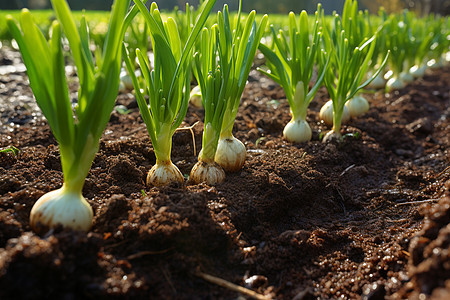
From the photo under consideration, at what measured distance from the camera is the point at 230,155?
6.00ft

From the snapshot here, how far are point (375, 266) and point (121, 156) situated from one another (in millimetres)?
1193

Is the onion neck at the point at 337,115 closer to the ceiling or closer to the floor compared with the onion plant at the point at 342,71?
closer to the floor

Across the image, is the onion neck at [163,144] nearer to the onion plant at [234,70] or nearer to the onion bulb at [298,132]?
the onion plant at [234,70]

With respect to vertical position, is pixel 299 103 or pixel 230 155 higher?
pixel 299 103

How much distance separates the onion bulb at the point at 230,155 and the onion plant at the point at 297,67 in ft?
2.06

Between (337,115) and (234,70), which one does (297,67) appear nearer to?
(337,115)

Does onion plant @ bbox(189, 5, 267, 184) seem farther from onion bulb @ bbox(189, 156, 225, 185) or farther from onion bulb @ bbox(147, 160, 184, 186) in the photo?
onion bulb @ bbox(147, 160, 184, 186)

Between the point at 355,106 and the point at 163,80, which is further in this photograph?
the point at 355,106

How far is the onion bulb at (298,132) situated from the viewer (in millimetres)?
2377

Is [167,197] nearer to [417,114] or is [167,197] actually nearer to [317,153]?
[317,153]

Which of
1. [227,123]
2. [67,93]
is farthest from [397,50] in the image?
[67,93]

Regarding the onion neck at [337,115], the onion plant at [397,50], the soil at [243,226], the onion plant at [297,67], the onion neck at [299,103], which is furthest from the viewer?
the onion plant at [397,50]

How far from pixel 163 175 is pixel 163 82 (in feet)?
1.29

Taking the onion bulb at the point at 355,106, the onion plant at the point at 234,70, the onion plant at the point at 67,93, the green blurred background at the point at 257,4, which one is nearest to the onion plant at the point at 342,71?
the onion bulb at the point at 355,106
